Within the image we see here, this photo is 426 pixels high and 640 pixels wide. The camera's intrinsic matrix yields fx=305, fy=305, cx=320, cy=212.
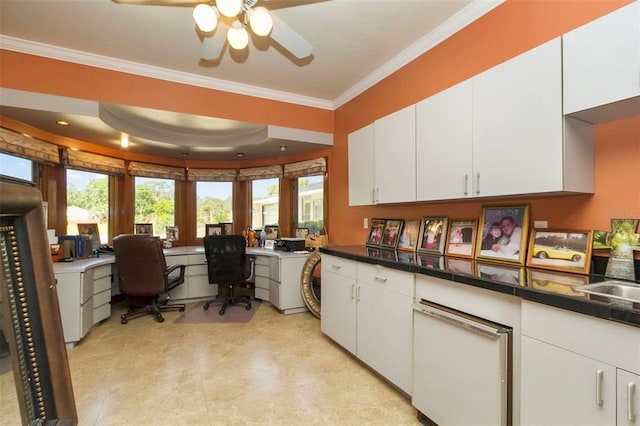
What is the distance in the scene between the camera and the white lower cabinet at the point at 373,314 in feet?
6.63

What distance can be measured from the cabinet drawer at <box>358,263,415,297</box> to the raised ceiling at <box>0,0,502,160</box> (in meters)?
1.78

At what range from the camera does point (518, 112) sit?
5.60 feet

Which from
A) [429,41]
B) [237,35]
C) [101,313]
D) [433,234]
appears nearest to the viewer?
[237,35]

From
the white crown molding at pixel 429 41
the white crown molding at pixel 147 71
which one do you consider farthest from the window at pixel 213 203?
the white crown molding at pixel 429 41

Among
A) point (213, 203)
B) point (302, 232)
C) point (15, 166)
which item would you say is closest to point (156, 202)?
point (213, 203)

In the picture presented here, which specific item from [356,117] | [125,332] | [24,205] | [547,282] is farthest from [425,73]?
[125,332]

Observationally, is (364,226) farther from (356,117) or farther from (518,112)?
(518,112)

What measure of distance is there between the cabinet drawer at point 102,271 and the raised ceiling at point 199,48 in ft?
5.00

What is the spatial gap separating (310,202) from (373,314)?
259cm

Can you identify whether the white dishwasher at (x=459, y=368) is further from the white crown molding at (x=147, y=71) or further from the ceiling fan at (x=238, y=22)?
the white crown molding at (x=147, y=71)

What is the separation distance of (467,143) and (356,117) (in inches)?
76.7

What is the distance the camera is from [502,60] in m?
2.13

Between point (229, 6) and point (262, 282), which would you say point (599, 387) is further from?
point (262, 282)

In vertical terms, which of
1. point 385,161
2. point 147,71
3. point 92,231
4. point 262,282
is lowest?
point 262,282
